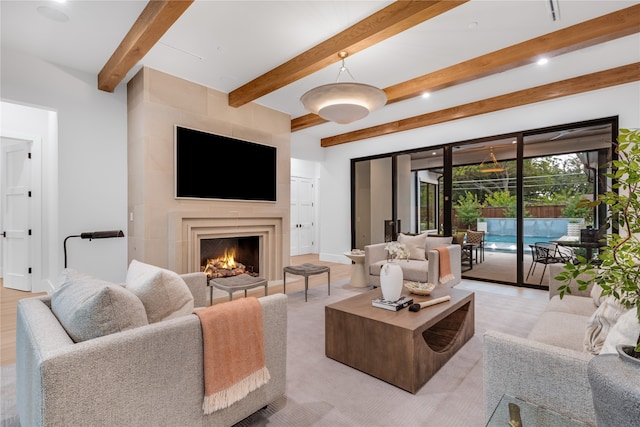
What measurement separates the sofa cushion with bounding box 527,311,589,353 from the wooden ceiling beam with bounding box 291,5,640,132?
2469 mm

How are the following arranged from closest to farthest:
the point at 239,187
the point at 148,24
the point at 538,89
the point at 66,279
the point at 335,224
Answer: the point at 66,279 → the point at 148,24 → the point at 538,89 → the point at 239,187 → the point at 335,224

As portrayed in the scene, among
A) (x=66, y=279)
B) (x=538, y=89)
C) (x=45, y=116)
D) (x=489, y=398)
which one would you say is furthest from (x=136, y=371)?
(x=538, y=89)

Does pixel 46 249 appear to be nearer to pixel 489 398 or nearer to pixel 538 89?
pixel 489 398

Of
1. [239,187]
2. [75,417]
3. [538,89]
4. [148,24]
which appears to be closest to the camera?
[75,417]

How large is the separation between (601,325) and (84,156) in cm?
508

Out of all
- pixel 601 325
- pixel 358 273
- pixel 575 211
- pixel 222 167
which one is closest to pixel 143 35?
pixel 222 167

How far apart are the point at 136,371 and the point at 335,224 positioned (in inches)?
244

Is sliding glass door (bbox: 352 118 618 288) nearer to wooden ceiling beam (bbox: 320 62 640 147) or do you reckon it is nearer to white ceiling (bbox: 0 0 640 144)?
wooden ceiling beam (bbox: 320 62 640 147)

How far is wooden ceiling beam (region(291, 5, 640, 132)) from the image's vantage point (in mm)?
2621

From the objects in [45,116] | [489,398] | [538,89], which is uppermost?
[538,89]

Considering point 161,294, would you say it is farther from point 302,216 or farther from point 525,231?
point 302,216

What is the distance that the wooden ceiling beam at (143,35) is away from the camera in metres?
2.40

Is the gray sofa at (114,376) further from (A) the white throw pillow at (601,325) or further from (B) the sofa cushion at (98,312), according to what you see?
(A) the white throw pillow at (601,325)

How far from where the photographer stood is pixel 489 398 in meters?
1.37
